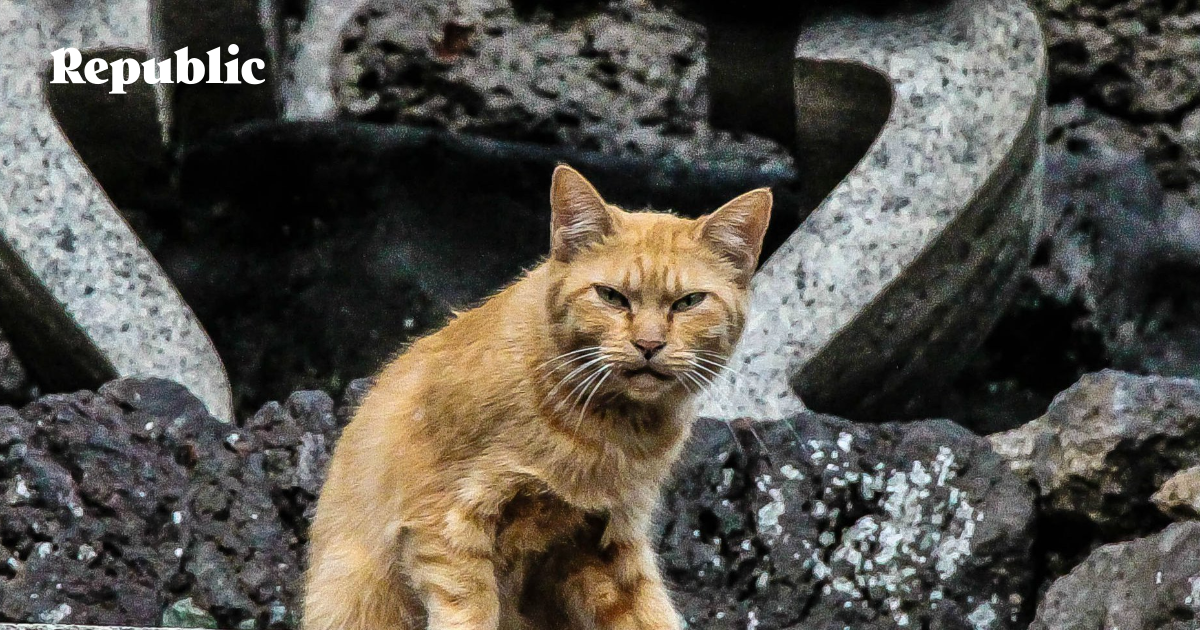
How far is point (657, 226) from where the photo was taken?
3736 millimetres

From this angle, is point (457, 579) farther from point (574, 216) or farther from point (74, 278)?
point (74, 278)

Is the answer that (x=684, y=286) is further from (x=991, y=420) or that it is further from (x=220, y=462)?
(x=991, y=420)

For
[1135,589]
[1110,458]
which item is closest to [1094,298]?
[1110,458]

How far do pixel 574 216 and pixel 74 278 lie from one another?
3.14 metres

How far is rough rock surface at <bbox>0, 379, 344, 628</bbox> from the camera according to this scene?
4723 millimetres

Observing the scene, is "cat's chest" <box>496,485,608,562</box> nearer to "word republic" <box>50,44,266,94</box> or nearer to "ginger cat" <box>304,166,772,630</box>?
"ginger cat" <box>304,166,772,630</box>

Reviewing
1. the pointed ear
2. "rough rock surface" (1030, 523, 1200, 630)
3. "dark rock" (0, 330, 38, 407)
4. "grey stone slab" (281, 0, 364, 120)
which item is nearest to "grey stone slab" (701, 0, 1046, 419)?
"rough rock surface" (1030, 523, 1200, 630)

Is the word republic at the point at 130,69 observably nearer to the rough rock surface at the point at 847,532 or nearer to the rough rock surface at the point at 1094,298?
the rough rock surface at the point at 847,532

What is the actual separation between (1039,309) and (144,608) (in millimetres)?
3892

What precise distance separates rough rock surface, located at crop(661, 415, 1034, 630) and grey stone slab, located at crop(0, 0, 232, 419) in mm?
2075

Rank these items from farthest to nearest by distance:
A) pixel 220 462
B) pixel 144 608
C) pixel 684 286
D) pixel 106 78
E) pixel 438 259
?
pixel 438 259
pixel 106 78
pixel 220 462
pixel 144 608
pixel 684 286

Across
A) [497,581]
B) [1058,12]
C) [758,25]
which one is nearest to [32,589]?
[497,581]

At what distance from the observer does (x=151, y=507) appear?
16.1 feet

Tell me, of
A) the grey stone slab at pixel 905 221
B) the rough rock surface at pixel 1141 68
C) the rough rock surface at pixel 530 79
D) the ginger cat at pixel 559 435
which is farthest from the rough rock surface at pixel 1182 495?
the rough rock surface at pixel 530 79
